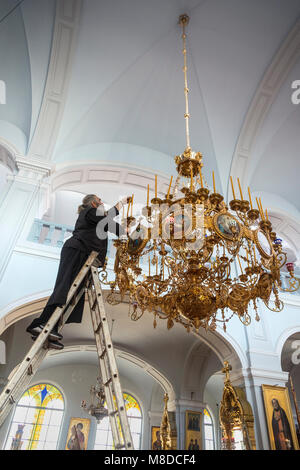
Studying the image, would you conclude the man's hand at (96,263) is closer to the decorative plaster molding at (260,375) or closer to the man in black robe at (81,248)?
the man in black robe at (81,248)

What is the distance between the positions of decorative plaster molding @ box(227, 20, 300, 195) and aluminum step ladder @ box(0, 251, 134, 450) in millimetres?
6395

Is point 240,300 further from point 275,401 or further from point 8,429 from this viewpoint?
point 8,429

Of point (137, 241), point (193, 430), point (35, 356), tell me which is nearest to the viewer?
point (35, 356)

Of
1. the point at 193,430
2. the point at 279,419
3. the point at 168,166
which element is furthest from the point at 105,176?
the point at 193,430

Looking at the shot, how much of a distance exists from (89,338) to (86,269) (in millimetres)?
7159

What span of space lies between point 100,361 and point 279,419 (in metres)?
4.49

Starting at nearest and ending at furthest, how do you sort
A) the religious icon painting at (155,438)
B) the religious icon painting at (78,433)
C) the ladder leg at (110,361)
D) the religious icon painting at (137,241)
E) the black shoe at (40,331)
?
the ladder leg at (110,361) → the black shoe at (40,331) → the religious icon painting at (137,241) → the religious icon painting at (78,433) → the religious icon painting at (155,438)

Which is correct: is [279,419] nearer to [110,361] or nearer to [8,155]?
[110,361]

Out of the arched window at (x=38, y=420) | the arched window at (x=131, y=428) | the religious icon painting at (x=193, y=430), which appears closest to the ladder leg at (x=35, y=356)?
the religious icon painting at (x=193, y=430)

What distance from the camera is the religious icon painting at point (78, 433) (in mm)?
11031

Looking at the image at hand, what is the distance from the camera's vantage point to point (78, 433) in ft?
37.0

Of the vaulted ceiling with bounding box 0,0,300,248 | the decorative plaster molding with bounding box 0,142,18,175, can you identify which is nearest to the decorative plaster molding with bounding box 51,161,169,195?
the vaulted ceiling with bounding box 0,0,300,248

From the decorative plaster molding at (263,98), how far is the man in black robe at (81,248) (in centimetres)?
562
